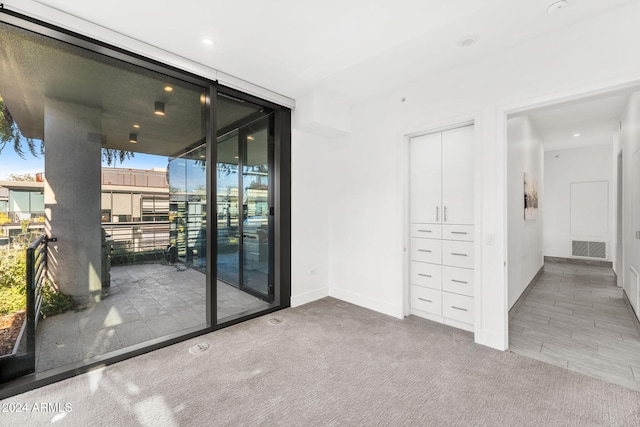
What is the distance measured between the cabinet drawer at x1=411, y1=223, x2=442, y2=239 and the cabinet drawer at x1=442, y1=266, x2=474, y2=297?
40cm

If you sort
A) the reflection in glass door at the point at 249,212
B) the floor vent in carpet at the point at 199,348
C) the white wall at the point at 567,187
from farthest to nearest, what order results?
1. the white wall at the point at 567,187
2. the reflection in glass door at the point at 249,212
3. the floor vent in carpet at the point at 199,348

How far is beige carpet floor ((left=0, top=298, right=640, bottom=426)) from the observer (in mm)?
1834

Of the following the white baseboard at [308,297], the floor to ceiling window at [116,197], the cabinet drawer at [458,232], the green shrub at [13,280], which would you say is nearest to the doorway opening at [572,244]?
the cabinet drawer at [458,232]

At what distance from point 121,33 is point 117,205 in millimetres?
1533

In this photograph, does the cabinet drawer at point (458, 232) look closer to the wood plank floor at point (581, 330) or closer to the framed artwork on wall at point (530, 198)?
the wood plank floor at point (581, 330)

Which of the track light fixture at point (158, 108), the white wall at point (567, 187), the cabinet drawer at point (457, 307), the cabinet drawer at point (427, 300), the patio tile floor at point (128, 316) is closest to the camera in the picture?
the patio tile floor at point (128, 316)

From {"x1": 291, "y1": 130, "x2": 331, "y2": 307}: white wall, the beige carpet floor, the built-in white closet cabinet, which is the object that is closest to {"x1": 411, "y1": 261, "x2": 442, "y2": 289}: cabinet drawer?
the built-in white closet cabinet

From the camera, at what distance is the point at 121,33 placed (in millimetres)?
2475

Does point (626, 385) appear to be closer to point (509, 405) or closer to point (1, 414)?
point (509, 405)

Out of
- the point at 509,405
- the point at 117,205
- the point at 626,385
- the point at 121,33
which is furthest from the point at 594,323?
the point at 121,33

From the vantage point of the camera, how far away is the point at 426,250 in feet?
11.6

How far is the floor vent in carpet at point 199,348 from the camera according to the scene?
2699 millimetres

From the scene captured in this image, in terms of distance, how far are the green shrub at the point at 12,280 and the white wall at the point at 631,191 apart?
6.13 meters

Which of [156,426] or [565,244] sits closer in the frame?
[156,426]
